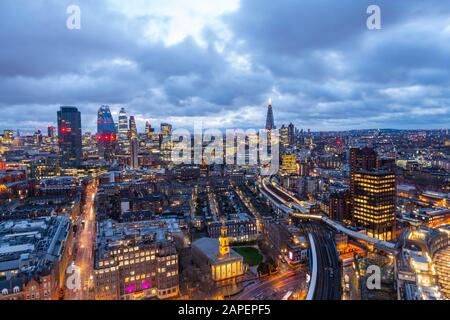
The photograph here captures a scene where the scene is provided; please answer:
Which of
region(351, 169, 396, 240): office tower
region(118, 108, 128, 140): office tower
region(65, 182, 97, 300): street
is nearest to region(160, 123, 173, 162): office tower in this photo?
region(118, 108, 128, 140): office tower

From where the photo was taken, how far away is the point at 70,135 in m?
66.1

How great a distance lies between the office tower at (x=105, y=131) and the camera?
82.0 metres

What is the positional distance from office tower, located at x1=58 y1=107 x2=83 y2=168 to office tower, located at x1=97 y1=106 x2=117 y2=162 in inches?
508

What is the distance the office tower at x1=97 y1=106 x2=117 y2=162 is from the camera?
8200 cm

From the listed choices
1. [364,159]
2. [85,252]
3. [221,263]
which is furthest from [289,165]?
[85,252]

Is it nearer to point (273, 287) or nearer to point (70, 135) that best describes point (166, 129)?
point (70, 135)

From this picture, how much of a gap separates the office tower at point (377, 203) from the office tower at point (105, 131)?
71103 mm

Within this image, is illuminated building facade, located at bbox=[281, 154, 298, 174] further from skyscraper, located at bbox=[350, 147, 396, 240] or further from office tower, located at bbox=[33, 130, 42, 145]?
office tower, located at bbox=[33, 130, 42, 145]

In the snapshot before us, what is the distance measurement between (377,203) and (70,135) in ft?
217

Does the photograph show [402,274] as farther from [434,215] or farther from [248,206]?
[248,206]

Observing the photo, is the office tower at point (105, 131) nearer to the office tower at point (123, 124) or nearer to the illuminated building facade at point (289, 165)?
the office tower at point (123, 124)

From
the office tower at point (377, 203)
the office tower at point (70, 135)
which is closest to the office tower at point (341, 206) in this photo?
the office tower at point (377, 203)

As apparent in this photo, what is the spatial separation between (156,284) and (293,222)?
13.6 m
